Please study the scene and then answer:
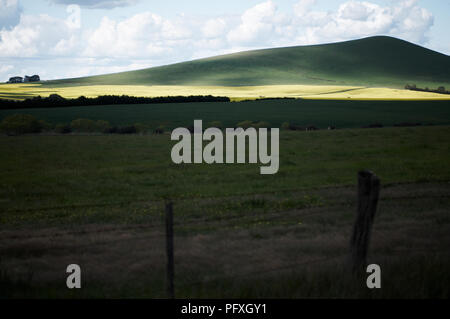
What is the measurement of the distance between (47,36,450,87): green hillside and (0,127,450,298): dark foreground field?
111 m

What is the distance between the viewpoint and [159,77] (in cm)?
14850

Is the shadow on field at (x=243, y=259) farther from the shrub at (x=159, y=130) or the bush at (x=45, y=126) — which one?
the bush at (x=45, y=126)

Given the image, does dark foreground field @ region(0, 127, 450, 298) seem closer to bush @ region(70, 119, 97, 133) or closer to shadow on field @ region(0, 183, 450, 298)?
shadow on field @ region(0, 183, 450, 298)

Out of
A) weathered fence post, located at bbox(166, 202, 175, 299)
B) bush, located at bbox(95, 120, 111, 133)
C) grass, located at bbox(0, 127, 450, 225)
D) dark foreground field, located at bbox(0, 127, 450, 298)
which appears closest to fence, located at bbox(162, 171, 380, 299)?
dark foreground field, located at bbox(0, 127, 450, 298)

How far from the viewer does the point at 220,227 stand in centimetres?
1085

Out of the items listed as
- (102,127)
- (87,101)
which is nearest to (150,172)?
(102,127)

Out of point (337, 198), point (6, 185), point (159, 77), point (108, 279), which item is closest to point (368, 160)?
point (337, 198)

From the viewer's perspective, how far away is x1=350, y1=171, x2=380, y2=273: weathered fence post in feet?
22.1

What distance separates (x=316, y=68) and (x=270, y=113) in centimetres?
9605

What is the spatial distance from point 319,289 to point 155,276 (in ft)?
7.55

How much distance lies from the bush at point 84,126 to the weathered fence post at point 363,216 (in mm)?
42494
